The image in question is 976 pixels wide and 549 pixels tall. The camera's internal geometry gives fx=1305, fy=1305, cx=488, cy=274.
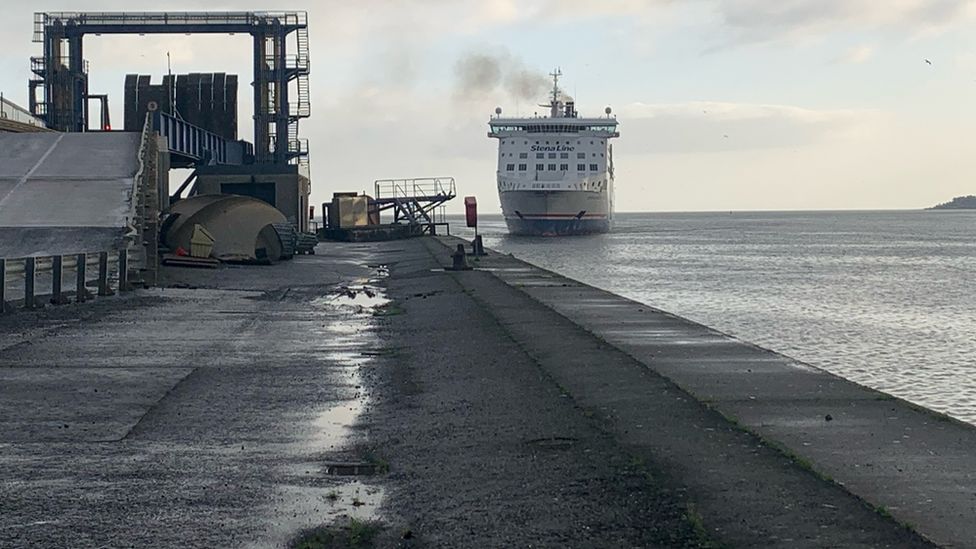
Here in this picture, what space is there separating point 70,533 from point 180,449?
2740 mm

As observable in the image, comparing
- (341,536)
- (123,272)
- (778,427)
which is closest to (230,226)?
(123,272)

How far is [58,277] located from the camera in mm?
22938

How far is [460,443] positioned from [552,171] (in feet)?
268

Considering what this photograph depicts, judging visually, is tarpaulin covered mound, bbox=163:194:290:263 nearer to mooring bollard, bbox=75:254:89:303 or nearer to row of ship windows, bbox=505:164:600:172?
mooring bollard, bbox=75:254:89:303

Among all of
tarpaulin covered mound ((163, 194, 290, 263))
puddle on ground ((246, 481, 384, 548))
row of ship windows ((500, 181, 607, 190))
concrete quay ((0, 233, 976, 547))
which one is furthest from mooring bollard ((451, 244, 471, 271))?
row of ship windows ((500, 181, 607, 190))

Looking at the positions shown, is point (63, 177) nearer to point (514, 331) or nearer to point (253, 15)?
point (514, 331)

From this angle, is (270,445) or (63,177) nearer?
(270,445)

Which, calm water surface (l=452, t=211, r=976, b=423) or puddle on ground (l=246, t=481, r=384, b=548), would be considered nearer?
puddle on ground (l=246, t=481, r=384, b=548)

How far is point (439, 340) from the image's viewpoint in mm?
18812

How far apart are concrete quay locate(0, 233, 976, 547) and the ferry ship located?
71261mm

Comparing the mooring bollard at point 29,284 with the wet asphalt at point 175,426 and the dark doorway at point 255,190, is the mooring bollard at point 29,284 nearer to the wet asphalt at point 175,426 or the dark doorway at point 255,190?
the wet asphalt at point 175,426

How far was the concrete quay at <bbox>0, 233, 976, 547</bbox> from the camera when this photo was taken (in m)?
7.39

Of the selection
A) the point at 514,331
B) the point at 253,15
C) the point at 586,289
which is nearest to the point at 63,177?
the point at 586,289

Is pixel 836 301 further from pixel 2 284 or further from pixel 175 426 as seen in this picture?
pixel 175 426
